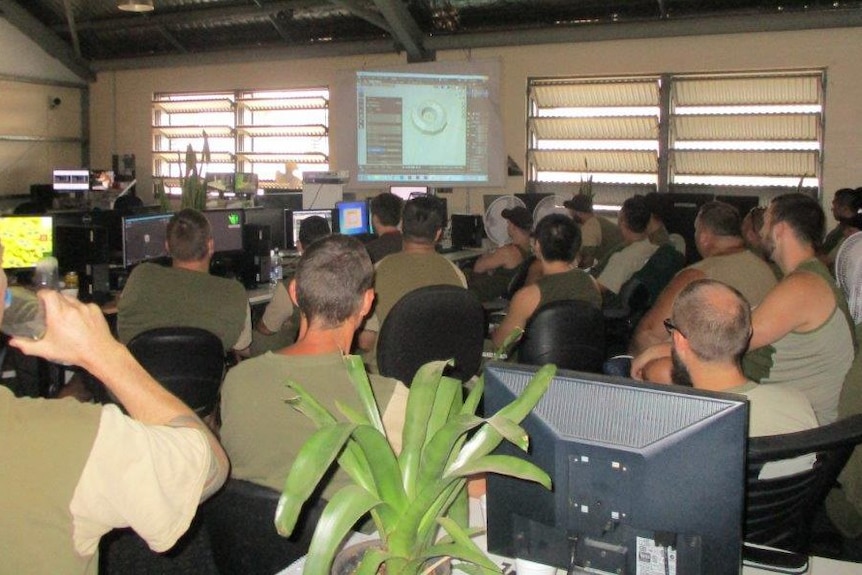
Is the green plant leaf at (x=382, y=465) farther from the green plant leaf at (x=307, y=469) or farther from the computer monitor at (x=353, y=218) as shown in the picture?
the computer monitor at (x=353, y=218)

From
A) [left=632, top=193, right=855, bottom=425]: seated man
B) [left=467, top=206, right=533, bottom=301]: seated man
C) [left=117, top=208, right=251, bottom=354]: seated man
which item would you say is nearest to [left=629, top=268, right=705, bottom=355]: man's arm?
[left=632, top=193, right=855, bottom=425]: seated man

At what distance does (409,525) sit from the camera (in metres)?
1.23

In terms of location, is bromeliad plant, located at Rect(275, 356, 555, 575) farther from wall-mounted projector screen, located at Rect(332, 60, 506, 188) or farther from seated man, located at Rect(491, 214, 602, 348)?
wall-mounted projector screen, located at Rect(332, 60, 506, 188)

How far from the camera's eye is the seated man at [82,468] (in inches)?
47.0

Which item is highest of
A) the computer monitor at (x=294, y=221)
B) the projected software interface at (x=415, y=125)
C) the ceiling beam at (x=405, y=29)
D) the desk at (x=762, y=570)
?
the ceiling beam at (x=405, y=29)

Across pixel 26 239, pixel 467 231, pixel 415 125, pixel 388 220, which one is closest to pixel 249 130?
pixel 415 125

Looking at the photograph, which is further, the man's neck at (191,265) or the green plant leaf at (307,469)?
the man's neck at (191,265)

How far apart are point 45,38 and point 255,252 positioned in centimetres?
807

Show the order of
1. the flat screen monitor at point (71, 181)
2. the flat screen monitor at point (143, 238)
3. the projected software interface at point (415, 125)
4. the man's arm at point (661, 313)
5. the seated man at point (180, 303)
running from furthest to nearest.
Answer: the flat screen monitor at point (71, 181)
the projected software interface at point (415, 125)
the flat screen monitor at point (143, 238)
the man's arm at point (661, 313)
the seated man at point (180, 303)

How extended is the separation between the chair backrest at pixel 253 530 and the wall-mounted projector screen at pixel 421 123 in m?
7.44

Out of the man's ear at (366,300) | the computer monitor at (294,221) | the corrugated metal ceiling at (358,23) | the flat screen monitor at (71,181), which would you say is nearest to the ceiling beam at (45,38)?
the corrugated metal ceiling at (358,23)

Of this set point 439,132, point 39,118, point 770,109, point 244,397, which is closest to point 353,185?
point 439,132

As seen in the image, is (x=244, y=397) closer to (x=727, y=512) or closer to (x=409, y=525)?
(x=409, y=525)

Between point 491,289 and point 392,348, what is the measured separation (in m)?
2.94
